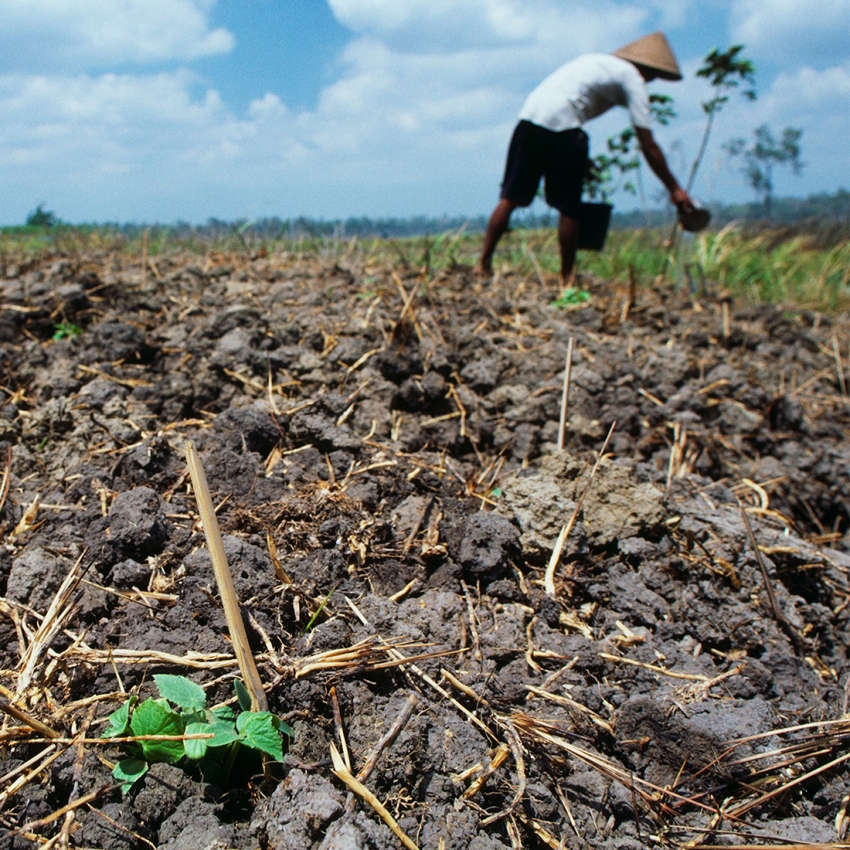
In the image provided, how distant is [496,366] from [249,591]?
1.54 metres

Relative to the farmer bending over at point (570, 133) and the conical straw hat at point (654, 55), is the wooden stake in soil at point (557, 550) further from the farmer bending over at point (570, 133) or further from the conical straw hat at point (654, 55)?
the conical straw hat at point (654, 55)

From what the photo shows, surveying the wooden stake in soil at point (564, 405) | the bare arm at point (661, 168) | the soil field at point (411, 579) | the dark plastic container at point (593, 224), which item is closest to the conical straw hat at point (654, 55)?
the bare arm at point (661, 168)

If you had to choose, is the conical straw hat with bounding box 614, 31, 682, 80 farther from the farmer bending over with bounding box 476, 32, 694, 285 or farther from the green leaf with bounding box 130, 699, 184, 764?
the green leaf with bounding box 130, 699, 184, 764

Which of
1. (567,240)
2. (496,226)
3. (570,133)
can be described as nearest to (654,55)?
(570,133)

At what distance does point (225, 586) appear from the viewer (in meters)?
1.30

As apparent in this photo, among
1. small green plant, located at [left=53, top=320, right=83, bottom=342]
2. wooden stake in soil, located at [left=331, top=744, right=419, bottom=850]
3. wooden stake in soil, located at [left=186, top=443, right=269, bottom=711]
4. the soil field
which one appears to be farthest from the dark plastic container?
wooden stake in soil, located at [left=331, top=744, right=419, bottom=850]

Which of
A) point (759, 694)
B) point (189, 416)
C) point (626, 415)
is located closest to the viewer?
point (759, 694)

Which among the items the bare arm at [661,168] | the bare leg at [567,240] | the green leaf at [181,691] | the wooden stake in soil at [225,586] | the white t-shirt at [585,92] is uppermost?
the white t-shirt at [585,92]

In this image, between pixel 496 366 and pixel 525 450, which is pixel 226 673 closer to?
pixel 525 450

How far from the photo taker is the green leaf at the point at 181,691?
4.19ft

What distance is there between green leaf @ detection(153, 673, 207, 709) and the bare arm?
433 cm

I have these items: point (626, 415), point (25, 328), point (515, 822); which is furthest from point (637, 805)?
point (25, 328)

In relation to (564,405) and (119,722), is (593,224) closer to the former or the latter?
(564,405)

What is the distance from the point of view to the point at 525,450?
2436 mm
